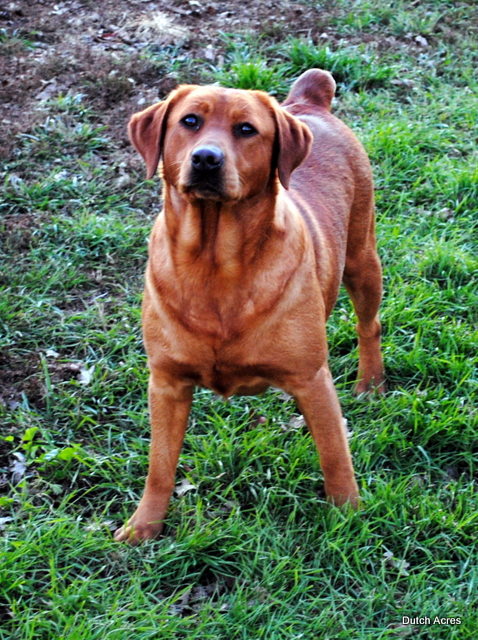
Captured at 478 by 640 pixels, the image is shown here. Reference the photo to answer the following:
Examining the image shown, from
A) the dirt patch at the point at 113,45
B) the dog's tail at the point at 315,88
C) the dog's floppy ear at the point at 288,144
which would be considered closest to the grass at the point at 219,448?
the dirt patch at the point at 113,45

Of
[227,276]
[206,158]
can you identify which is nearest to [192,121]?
[206,158]

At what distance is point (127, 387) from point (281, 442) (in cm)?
90

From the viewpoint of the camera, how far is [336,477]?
145 inches

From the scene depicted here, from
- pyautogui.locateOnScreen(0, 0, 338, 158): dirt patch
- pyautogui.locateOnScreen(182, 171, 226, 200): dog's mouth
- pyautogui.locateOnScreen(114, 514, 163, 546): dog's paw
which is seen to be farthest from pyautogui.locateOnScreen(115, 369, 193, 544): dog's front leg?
pyautogui.locateOnScreen(0, 0, 338, 158): dirt patch

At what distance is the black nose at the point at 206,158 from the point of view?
307 centimetres

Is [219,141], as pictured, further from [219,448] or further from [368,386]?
[368,386]

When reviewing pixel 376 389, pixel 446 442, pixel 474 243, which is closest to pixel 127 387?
pixel 376 389

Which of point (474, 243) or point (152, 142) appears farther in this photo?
point (474, 243)

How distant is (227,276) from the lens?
10.9 feet

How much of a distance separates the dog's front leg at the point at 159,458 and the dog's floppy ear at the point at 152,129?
0.89 metres

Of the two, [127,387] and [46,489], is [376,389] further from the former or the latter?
[46,489]

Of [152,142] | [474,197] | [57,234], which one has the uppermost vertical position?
[152,142]

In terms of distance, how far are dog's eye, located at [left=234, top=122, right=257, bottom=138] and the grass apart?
148 centimetres

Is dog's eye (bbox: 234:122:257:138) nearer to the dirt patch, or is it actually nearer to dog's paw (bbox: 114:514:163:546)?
dog's paw (bbox: 114:514:163:546)
